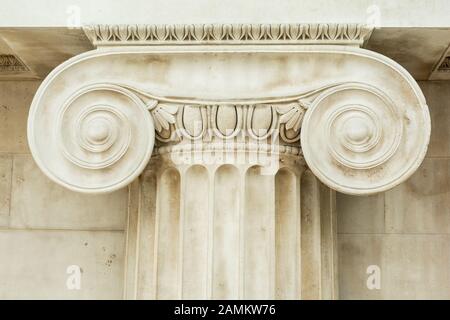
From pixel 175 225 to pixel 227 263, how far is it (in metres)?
0.47

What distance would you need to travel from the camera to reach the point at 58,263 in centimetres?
607

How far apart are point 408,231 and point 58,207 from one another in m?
2.87

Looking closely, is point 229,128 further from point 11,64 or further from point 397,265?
point 11,64

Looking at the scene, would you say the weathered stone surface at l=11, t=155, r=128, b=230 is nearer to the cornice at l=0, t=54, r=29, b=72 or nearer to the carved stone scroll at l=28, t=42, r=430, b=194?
the cornice at l=0, t=54, r=29, b=72

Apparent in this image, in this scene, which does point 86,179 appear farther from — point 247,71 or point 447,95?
point 447,95

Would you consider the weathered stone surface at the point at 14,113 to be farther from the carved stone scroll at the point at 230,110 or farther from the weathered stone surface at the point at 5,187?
the carved stone scroll at the point at 230,110

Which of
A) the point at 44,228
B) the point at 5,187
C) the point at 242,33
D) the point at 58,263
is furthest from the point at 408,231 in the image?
the point at 5,187

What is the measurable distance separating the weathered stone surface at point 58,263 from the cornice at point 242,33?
6.07 feet

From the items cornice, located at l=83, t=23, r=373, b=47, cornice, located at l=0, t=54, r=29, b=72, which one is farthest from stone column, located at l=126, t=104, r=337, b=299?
cornice, located at l=0, t=54, r=29, b=72

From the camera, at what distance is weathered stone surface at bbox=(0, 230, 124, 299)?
237 inches

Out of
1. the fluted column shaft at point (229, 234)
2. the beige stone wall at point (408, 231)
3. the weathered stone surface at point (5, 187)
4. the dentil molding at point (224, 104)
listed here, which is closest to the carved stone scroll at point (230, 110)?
the dentil molding at point (224, 104)

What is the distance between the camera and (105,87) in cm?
499

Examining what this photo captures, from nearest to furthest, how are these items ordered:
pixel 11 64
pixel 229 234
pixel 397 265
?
1. pixel 229 234
2. pixel 397 265
3. pixel 11 64

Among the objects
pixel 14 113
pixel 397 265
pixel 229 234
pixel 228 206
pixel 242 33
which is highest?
pixel 242 33
